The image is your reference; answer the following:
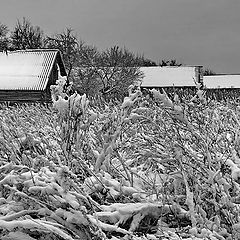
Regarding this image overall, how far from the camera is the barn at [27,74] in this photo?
2608cm

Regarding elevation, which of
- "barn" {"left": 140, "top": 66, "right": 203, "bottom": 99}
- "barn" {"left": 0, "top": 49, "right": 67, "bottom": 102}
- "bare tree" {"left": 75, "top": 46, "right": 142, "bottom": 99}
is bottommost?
"barn" {"left": 0, "top": 49, "right": 67, "bottom": 102}

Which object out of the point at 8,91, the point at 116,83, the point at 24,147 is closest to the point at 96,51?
the point at 116,83

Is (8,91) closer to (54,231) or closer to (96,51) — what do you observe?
(96,51)

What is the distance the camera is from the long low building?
1981 inches

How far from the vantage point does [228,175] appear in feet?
8.34

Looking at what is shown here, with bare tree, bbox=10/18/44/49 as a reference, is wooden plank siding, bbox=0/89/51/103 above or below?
below

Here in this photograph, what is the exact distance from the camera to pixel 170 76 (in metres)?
52.3

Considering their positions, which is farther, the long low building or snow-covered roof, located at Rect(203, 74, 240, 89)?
snow-covered roof, located at Rect(203, 74, 240, 89)

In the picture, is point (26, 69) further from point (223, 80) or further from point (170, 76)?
point (223, 80)

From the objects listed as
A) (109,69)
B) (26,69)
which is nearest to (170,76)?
(109,69)

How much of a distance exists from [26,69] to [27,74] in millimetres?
560

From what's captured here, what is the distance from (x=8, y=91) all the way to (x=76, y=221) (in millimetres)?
25518

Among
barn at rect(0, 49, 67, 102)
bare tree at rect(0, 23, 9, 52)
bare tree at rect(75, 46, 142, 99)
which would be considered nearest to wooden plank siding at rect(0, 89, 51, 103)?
barn at rect(0, 49, 67, 102)

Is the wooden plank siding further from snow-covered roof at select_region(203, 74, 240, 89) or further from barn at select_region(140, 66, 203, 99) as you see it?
snow-covered roof at select_region(203, 74, 240, 89)
